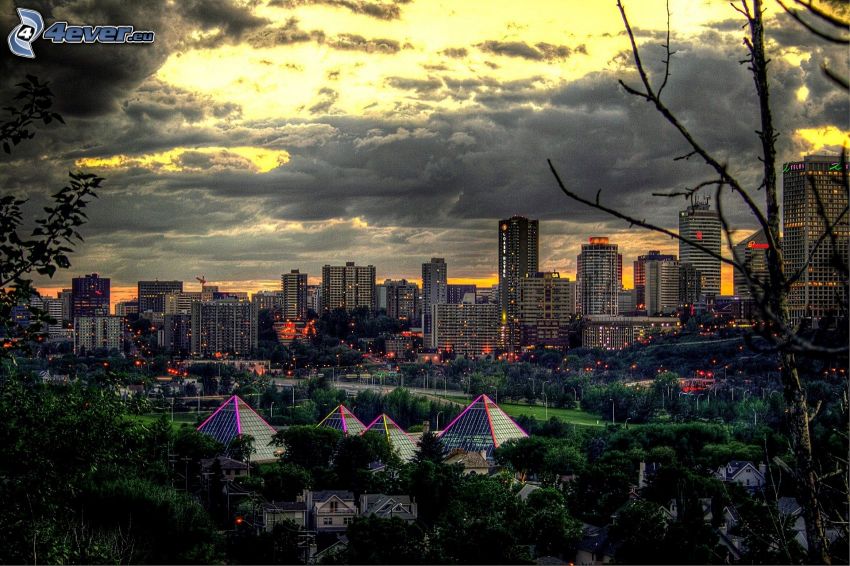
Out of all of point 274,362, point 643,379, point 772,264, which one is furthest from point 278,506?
point 274,362

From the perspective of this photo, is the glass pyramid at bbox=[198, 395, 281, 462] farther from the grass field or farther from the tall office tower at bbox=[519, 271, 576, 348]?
the tall office tower at bbox=[519, 271, 576, 348]

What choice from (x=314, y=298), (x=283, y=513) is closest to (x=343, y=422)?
(x=283, y=513)

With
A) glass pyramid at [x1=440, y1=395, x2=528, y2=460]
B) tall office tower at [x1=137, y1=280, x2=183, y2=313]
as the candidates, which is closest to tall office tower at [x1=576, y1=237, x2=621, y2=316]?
tall office tower at [x1=137, y1=280, x2=183, y2=313]

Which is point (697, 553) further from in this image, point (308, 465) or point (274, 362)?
point (274, 362)

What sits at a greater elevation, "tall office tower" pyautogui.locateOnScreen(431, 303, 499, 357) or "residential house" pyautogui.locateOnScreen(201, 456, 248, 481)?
"tall office tower" pyautogui.locateOnScreen(431, 303, 499, 357)

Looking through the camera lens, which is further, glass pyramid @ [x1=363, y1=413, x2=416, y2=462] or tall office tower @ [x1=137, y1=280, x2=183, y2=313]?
tall office tower @ [x1=137, y1=280, x2=183, y2=313]
